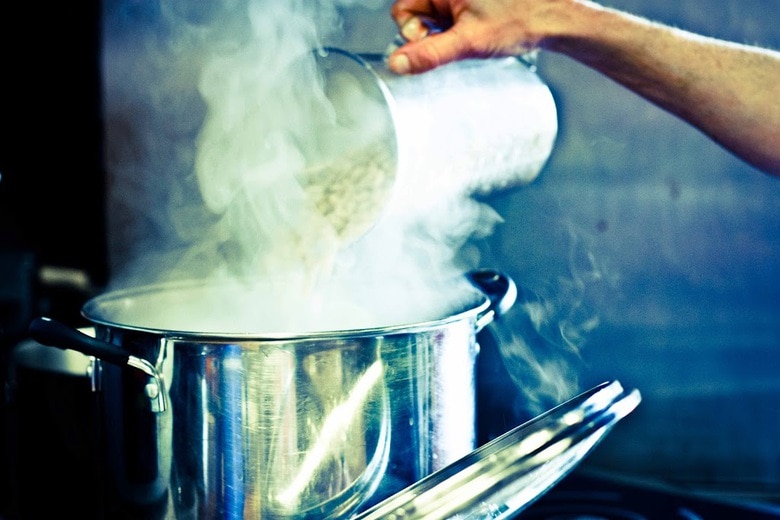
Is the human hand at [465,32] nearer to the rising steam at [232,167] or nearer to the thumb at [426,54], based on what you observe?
the thumb at [426,54]

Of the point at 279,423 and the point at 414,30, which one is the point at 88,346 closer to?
the point at 279,423

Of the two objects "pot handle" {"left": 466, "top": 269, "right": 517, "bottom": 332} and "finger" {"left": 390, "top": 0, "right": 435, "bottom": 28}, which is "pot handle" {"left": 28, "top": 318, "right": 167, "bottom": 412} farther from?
"finger" {"left": 390, "top": 0, "right": 435, "bottom": 28}

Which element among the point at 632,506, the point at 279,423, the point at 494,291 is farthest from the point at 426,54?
the point at 632,506

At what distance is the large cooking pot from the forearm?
0.42m

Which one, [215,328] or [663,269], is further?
[663,269]

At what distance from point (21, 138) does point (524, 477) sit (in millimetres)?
1105

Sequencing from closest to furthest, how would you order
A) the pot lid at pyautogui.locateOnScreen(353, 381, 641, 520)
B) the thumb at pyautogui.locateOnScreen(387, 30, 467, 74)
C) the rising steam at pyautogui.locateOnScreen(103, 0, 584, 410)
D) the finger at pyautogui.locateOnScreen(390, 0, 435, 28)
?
the pot lid at pyautogui.locateOnScreen(353, 381, 641, 520) → the thumb at pyautogui.locateOnScreen(387, 30, 467, 74) → the finger at pyautogui.locateOnScreen(390, 0, 435, 28) → the rising steam at pyautogui.locateOnScreen(103, 0, 584, 410)

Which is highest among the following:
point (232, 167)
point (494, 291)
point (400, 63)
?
point (400, 63)

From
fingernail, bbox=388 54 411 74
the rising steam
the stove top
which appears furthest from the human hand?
the stove top

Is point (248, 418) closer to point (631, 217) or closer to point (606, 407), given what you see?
point (606, 407)

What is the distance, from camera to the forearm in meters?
0.91

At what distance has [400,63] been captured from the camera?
79cm

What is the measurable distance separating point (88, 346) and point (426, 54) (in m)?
0.46

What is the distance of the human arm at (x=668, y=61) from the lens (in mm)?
882
